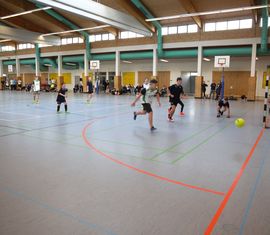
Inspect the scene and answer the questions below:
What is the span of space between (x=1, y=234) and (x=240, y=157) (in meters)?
4.64

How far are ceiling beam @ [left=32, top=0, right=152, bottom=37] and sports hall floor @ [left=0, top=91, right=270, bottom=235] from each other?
451 inches

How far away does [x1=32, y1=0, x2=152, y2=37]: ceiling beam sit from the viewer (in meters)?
15.9

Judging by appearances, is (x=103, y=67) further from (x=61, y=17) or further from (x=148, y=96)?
(x=148, y=96)

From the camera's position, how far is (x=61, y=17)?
1100 inches

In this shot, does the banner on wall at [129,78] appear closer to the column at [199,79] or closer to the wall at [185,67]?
the wall at [185,67]

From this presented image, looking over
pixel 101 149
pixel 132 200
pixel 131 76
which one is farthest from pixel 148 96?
pixel 131 76

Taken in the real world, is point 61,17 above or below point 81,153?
above

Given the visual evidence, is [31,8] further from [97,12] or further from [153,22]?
[153,22]

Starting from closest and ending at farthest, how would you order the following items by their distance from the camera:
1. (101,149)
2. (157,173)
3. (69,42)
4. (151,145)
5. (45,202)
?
(45,202) < (157,173) < (101,149) < (151,145) < (69,42)

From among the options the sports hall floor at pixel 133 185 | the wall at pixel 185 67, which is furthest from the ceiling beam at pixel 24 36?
the sports hall floor at pixel 133 185

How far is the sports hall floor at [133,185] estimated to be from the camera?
9.20 feet

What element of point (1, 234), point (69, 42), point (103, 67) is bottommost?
point (1, 234)

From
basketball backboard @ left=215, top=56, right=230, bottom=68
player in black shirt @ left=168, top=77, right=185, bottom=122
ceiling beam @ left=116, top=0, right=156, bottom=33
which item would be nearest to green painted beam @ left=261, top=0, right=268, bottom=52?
basketball backboard @ left=215, top=56, right=230, bottom=68

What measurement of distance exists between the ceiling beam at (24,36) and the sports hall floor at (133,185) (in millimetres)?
24195
